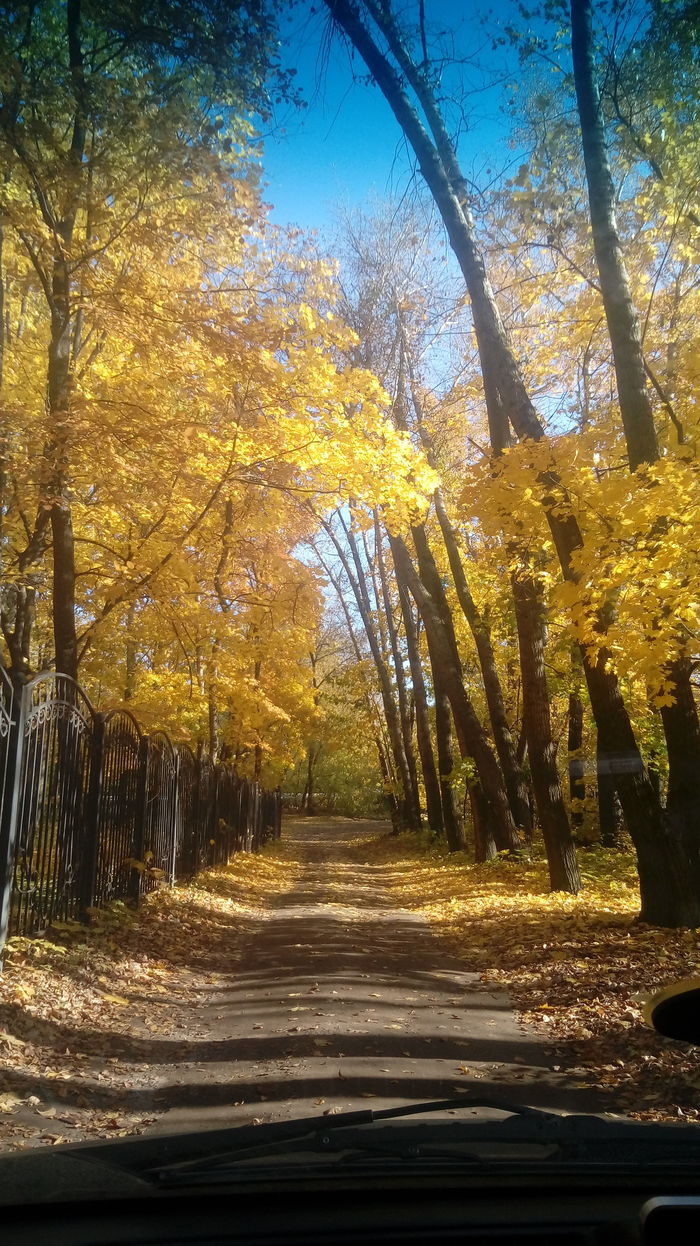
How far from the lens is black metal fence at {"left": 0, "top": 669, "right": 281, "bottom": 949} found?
7.23m

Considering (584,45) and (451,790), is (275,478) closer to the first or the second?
(584,45)

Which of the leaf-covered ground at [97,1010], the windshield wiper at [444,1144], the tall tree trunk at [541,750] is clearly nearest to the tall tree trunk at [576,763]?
the tall tree trunk at [541,750]

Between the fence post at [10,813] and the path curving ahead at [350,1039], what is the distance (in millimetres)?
1865

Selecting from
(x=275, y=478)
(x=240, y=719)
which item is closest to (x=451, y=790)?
(x=240, y=719)

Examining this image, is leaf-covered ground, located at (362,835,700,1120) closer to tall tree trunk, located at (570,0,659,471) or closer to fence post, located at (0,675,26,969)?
fence post, located at (0,675,26,969)

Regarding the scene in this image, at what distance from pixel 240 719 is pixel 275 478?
915cm

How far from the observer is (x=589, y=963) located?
7770 millimetres

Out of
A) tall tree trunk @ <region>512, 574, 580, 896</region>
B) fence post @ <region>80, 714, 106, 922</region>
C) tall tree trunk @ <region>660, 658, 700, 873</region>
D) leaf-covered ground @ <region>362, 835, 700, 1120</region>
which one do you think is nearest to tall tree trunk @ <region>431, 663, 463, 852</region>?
leaf-covered ground @ <region>362, 835, 700, 1120</region>

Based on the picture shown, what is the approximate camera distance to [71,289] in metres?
12.0

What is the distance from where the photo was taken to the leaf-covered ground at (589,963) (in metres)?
4.96

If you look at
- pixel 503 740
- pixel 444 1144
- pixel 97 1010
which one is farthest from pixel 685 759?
pixel 503 740

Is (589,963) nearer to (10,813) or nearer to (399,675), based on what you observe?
(10,813)

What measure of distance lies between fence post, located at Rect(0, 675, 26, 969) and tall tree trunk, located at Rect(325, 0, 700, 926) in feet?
17.7

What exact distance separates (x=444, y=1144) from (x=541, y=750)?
1032 centimetres
